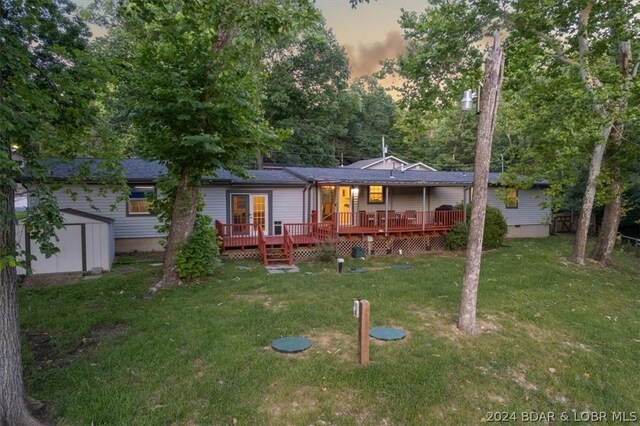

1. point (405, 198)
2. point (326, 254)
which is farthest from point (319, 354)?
point (405, 198)

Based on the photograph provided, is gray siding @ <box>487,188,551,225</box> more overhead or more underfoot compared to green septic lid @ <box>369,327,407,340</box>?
more overhead

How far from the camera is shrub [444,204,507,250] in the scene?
13.7m

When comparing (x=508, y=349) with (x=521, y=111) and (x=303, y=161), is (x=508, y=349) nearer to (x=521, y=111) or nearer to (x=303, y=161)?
(x=521, y=111)

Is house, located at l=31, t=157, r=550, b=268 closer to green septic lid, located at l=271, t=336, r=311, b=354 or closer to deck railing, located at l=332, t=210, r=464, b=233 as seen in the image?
deck railing, located at l=332, t=210, r=464, b=233

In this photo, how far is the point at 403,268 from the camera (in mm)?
10664

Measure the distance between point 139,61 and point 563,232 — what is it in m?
22.8

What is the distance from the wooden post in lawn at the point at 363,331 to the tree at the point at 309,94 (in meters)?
22.0

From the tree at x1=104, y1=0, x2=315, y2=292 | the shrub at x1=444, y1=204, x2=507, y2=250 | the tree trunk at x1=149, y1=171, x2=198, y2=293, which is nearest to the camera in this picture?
the tree at x1=104, y1=0, x2=315, y2=292

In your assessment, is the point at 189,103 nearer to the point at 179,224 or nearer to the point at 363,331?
the point at 179,224

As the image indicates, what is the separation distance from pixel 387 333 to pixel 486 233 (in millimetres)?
10082

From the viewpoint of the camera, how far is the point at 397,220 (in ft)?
45.0

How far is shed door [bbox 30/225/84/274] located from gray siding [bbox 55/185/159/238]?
8.91 feet

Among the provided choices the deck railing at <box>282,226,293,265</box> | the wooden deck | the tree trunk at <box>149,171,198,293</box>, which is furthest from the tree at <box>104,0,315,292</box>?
the wooden deck

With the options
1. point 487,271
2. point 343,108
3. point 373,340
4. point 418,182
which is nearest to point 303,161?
point 343,108
